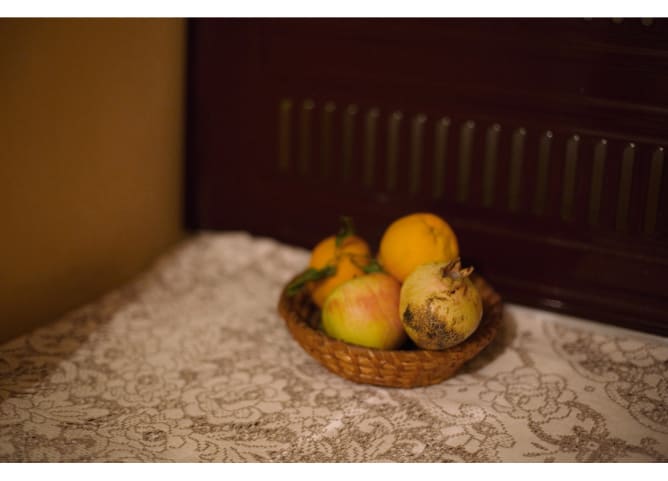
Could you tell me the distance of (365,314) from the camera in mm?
850

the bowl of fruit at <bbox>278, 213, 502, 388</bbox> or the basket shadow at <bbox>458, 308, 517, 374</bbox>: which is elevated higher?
the bowl of fruit at <bbox>278, 213, 502, 388</bbox>

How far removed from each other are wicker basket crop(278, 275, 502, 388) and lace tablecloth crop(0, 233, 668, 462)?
0.03 meters

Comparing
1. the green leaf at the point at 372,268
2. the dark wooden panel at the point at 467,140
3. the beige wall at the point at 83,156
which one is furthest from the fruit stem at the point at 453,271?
the beige wall at the point at 83,156

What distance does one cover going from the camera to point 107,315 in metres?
1.05

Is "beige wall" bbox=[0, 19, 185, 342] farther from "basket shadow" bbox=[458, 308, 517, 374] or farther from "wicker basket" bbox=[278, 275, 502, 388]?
"basket shadow" bbox=[458, 308, 517, 374]

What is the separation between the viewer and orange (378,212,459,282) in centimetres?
89

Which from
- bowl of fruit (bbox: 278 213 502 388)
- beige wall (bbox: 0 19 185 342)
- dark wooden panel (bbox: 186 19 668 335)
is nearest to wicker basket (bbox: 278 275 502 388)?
bowl of fruit (bbox: 278 213 502 388)

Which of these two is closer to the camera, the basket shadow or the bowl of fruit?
the bowl of fruit

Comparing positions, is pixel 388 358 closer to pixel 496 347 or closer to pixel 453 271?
pixel 453 271

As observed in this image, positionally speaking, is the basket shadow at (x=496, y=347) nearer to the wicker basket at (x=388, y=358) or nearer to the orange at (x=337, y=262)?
the wicker basket at (x=388, y=358)

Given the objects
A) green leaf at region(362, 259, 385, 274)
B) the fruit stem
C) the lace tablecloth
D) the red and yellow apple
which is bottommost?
the lace tablecloth

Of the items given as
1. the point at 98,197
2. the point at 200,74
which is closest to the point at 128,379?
the point at 98,197

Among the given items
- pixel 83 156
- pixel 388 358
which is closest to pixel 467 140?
pixel 388 358
